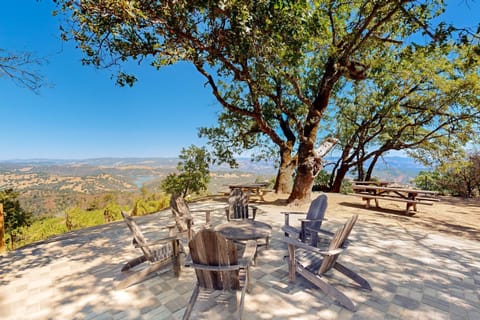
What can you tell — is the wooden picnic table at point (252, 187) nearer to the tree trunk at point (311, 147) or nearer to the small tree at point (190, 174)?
the tree trunk at point (311, 147)

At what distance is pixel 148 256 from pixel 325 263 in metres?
2.25

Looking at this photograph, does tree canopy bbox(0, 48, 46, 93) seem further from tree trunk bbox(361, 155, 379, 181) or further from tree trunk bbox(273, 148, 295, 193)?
tree trunk bbox(361, 155, 379, 181)

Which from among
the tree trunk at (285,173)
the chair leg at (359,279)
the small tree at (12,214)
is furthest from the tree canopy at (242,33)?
the small tree at (12,214)

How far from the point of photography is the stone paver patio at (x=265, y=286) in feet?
7.47

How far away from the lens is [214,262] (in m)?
2.16

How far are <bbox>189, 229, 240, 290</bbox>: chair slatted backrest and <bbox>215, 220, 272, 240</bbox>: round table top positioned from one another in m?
1.12

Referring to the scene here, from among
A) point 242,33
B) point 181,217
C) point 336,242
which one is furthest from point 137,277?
point 242,33

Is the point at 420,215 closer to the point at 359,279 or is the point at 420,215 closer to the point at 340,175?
the point at 359,279

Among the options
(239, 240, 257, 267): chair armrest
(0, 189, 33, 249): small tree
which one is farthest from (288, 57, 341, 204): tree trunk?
(0, 189, 33, 249): small tree

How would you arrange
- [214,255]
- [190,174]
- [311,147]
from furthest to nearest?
1. [190,174]
2. [311,147]
3. [214,255]

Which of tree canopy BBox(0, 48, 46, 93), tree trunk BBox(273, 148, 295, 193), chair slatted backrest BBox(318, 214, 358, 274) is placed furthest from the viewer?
tree trunk BBox(273, 148, 295, 193)

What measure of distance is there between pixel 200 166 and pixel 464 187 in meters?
14.8

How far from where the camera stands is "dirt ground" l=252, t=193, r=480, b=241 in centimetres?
538

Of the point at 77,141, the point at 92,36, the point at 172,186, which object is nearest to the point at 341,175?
the point at 172,186
